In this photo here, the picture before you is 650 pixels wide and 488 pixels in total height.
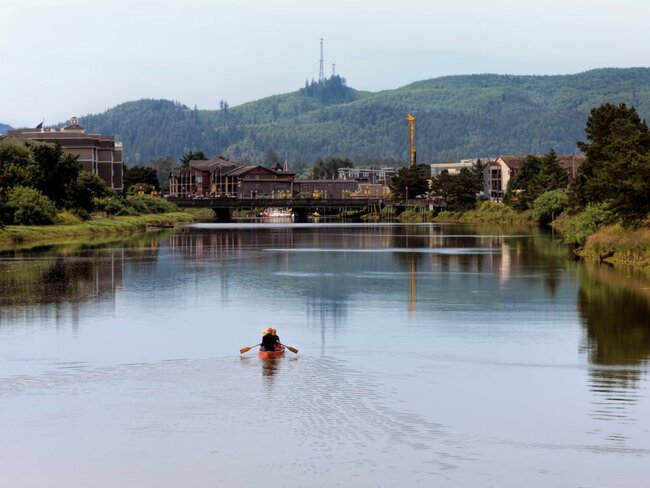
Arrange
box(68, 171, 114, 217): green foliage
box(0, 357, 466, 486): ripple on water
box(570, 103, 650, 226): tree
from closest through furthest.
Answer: box(0, 357, 466, 486): ripple on water → box(570, 103, 650, 226): tree → box(68, 171, 114, 217): green foliage

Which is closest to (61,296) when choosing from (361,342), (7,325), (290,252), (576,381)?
(7,325)

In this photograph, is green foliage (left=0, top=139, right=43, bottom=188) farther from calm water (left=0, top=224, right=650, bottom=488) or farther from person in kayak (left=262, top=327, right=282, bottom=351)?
person in kayak (left=262, top=327, right=282, bottom=351)

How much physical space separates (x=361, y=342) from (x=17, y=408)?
16.1 metres

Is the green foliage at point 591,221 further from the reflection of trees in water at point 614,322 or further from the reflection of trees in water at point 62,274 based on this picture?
the reflection of trees in water at point 62,274

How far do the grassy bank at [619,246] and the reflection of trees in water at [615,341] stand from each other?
20.0 feet

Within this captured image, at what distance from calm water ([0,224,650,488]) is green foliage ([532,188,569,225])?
328ft

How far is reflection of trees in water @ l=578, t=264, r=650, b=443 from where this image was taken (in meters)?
30.8

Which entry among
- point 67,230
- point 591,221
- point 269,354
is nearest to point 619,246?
point 591,221

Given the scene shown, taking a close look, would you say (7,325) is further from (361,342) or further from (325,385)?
(325,385)

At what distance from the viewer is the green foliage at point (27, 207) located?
405 feet

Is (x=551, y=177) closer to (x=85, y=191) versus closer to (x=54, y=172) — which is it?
(x=85, y=191)

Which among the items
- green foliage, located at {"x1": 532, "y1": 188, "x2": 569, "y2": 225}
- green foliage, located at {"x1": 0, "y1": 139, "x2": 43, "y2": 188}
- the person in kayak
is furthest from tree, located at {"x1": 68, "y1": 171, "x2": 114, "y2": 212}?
the person in kayak

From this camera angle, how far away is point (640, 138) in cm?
9306

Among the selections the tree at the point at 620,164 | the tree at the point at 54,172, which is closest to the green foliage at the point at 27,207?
the tree at the point at 54,172
